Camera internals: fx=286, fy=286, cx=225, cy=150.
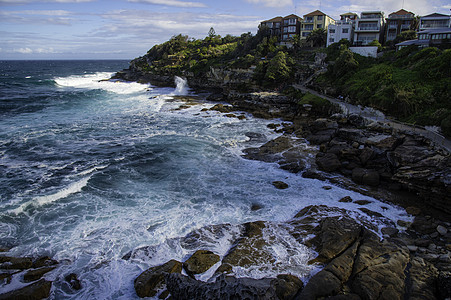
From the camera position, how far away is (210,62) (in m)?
75.5

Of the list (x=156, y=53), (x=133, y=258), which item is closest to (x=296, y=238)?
(x=133, y=258)

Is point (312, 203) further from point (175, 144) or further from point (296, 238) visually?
point (175, 144)

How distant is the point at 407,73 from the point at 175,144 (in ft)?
99.8

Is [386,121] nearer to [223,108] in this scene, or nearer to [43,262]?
[223,108]

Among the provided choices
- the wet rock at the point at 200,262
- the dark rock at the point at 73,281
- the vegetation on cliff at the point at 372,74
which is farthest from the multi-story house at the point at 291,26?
the dark rock at the point at 73,281

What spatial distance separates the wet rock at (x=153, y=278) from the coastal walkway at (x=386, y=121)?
69.6 feet

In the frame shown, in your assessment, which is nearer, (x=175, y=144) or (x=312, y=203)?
(x=312, y=203)

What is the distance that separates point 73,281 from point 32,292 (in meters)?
1.55

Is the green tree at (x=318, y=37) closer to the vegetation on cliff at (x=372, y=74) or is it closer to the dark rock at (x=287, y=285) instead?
the vegetation on cliff at (x=372, y=74)

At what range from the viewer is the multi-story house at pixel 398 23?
180 feet

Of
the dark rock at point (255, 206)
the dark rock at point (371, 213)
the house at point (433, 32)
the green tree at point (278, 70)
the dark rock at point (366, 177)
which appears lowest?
the dark rock at point (255, 206)

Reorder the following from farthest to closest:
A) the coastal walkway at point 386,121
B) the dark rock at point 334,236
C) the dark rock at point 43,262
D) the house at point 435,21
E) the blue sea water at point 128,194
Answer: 1. the house at point 435,21
2. the coastal walkway at point 386,121
3. the blue sea water at point 128,194
4. the dark rock at point 334,236
5. the dark rock at point 43,262

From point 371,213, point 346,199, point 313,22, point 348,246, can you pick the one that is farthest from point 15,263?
point 313,22

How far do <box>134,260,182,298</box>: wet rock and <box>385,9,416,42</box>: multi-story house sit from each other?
5975cm
